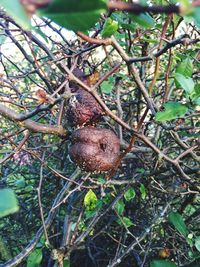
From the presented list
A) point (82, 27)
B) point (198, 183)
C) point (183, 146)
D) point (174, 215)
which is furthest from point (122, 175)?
point (82, 27)

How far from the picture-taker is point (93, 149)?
3.70 ft

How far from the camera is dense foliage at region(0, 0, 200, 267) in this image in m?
1.15

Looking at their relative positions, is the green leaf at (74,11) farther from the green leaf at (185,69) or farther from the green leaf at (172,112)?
the green leaf at (185,69)

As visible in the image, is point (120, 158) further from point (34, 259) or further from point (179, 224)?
point (34, 259)

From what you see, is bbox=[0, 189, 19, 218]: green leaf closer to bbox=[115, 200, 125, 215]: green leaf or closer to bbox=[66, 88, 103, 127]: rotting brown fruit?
bbox=[66, 88, 103, 127]: rotting brown fruit

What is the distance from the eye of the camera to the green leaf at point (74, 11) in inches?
10.1

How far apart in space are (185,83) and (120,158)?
13.5 inches

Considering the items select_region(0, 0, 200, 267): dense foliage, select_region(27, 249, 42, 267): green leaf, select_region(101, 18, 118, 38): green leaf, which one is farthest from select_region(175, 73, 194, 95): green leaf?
select_region(27, 249, 42, 267): green leaf

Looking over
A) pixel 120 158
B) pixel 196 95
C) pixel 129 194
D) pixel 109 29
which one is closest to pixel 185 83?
pixel 196 95

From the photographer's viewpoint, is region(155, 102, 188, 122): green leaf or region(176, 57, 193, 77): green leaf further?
region(176, 57, 193, 77): green leaf

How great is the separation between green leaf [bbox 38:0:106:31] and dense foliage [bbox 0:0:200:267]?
0.54 m

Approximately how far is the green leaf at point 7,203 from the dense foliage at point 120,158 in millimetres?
A: 569

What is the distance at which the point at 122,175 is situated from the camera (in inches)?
72.7

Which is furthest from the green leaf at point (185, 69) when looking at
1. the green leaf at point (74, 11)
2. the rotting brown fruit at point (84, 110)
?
the green leaf at point (74, 11)
